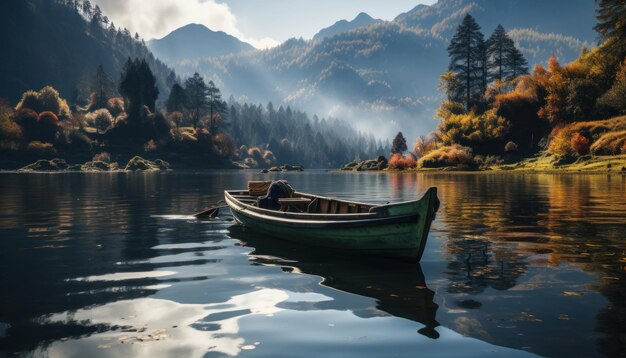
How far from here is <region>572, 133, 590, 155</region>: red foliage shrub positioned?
7444cm

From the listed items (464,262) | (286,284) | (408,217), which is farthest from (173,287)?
(464,262)

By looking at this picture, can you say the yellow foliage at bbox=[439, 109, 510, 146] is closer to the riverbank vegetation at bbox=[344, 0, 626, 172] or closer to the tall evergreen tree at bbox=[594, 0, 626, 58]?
the riverbank vegetation at bbox=[344, 0, 626, 172]

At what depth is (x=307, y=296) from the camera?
1030 centimetres

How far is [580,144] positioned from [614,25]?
20.2m

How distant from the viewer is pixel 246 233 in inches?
797

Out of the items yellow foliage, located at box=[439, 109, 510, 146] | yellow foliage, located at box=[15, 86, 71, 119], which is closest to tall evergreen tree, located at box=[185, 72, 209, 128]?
yellow foliage, located at box=[15, 86, 71, 119]

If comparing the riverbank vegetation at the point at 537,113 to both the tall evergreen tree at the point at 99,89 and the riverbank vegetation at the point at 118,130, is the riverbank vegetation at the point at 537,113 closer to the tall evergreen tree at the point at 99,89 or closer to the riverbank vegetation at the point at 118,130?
the riverbank vegetation at the point at 118,130

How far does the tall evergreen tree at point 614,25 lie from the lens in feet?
248

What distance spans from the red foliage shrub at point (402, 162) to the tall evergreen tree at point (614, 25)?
3994cm

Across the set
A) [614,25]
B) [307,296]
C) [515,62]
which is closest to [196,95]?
[515,62]

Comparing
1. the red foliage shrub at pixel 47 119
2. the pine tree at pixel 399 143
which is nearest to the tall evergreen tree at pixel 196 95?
the red foliage shrub at pixel 47 119

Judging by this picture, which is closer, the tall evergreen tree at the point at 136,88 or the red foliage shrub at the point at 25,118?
the red foliage shrub at the point at 25,118

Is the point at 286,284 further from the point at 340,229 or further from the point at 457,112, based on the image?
the point at 457,112

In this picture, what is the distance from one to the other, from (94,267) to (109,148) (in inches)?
5493
